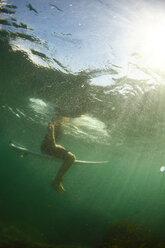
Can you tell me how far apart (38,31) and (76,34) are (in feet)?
8.00

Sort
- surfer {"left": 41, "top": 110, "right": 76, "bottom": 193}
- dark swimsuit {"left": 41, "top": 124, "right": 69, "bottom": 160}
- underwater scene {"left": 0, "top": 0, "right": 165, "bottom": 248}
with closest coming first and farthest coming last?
surfer {"left": 41, "top": 110, "right": 76, "bottom": 193} → underwater scene {"left": 0, "top": 0, "right": 165, "bottom": 248} → dark swimsuit {"left": 41, "top": 124, "right": 69, "bottom": 160}

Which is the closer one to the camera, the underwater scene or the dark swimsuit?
the underwater scene

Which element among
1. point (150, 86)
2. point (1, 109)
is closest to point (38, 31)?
point (150, 86)

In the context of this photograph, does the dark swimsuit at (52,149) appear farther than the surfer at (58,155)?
Yes

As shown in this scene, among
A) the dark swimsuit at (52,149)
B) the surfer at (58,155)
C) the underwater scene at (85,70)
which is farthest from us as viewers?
the dark swimsuit at (52,149)

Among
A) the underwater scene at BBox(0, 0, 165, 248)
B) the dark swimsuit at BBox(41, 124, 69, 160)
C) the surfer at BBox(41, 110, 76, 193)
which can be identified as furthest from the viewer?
the dark swimsuit at BBox(41, 124, 69, 160)

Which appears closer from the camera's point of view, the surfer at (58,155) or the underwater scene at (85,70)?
the surfer at (58,155)

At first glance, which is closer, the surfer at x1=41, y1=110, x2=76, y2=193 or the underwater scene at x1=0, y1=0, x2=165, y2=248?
the surfer at x1=41, y1=110, x2=76, y2=193

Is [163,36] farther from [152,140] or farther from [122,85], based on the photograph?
[152,140]

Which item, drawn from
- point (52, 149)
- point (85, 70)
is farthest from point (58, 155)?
point (85, 70)

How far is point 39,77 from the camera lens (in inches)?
545

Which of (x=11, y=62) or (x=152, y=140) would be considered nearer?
(x=11, y=62)

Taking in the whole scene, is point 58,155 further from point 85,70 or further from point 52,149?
point 85,70

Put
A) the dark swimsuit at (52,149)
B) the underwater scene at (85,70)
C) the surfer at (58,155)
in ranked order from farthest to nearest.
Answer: the dark swimsuit at (52,149), the underwater scene at (85,70), the surfer at (58,155)
